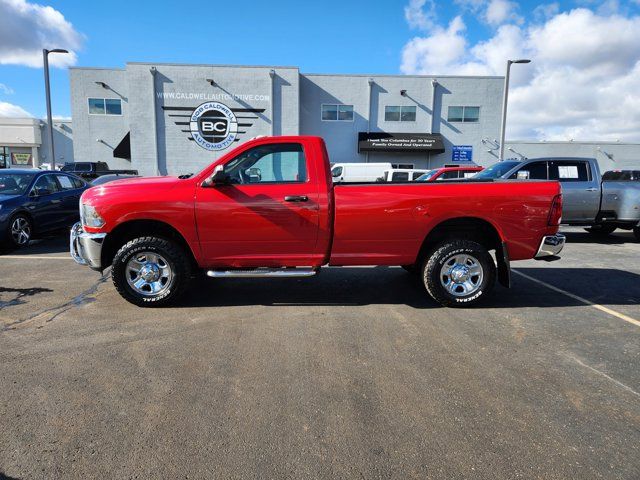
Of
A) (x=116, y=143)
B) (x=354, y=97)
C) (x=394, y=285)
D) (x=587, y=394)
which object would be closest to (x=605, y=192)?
(x=394, y=285)

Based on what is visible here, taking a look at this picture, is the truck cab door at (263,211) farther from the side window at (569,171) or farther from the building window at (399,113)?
the building window at (399,113)

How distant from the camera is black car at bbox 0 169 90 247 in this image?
328 inches

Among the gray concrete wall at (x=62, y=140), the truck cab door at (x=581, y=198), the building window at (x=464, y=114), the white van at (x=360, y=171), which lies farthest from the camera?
the gray concrete wall at (x=62, y=140)

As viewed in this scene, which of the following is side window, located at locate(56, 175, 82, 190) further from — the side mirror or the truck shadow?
the side mirror

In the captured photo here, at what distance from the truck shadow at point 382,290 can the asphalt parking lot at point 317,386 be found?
5 centimetres

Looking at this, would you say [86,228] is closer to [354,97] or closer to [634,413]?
[634,413]

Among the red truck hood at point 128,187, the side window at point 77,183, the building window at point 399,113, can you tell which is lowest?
the red truck hood at point 128,187

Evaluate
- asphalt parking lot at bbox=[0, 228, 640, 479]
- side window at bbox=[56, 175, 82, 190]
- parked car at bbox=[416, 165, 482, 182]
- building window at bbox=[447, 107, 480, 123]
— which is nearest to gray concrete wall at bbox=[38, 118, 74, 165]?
side window at bbox=[56, 175, 82, 190]

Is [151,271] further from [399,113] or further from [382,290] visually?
[399,113]

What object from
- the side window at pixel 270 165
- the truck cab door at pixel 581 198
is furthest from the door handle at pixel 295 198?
the truck cab door at pixel 581 198

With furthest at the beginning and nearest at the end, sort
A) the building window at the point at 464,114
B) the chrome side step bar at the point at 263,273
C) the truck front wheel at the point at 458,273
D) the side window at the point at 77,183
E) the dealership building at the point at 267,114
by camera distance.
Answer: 1. the building window at the point at 464,114
2. the dealership building at the point at 267,114
3. the side window at the point at 77,183
4. the truck front wheel at the point at 458,273
5. the chrome side step bar at the point at 263,273

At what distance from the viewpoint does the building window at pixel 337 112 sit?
101 ft

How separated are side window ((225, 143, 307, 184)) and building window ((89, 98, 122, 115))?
99.2ft

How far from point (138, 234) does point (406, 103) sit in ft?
95.3
